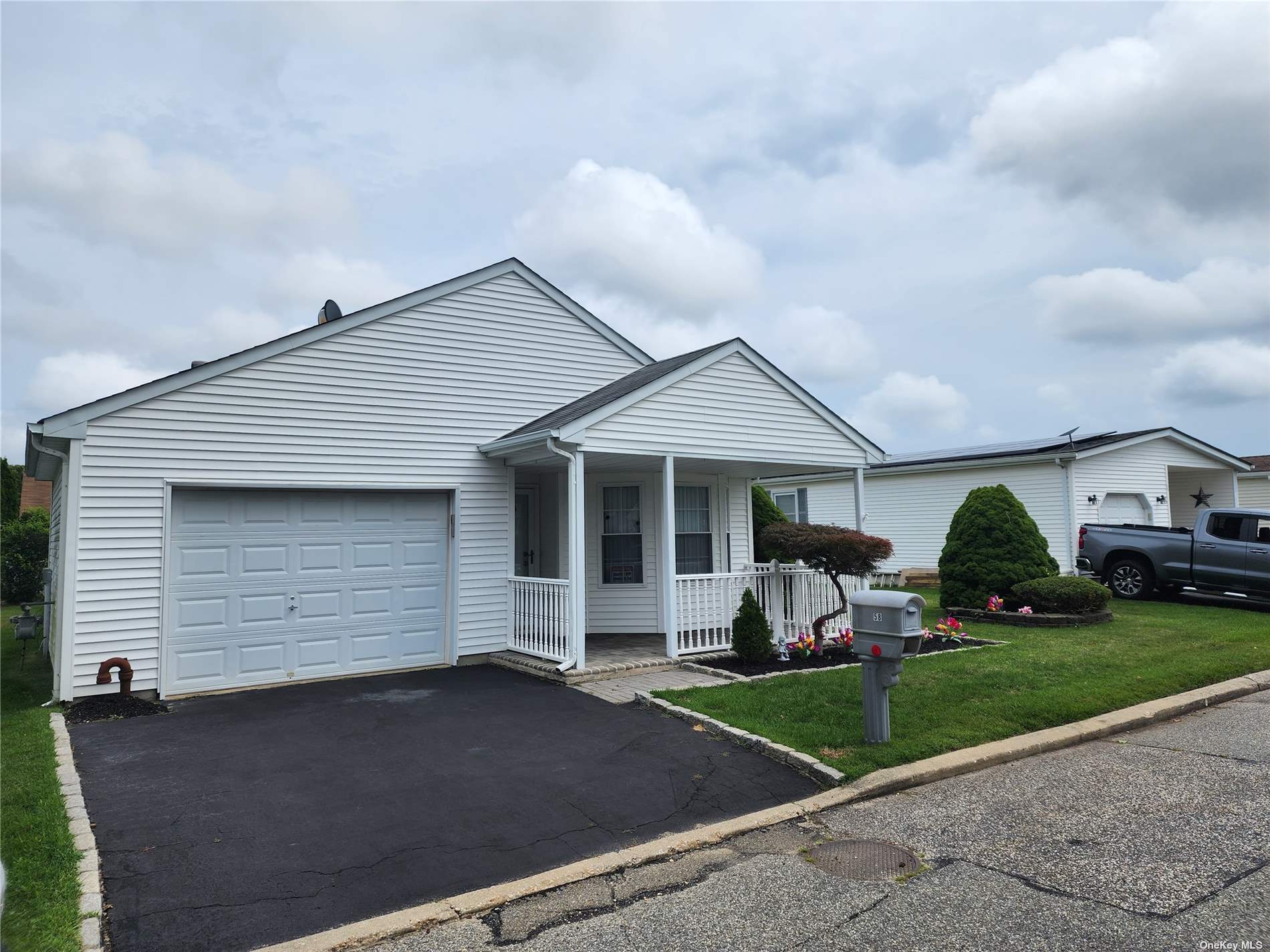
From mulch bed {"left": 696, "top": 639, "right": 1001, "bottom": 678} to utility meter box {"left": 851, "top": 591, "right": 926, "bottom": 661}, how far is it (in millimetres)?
2920

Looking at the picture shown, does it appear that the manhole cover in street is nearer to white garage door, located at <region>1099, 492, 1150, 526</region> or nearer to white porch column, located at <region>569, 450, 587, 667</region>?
white porch column, located at <region>569, 450, 587, 667</region>

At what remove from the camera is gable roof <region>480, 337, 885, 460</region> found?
9094 mm

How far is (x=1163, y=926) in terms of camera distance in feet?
10.7

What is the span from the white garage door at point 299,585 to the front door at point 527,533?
1.45 metres

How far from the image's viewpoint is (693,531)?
39.4ft

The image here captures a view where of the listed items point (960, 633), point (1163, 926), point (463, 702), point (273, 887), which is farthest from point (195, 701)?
point (960, 633)

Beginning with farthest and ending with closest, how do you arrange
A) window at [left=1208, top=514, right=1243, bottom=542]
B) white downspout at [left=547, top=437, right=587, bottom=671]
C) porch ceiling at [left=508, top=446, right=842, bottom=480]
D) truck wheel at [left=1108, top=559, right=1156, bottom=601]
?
truck wheel at [left=1108, top=559, right=1156, bottom=601]
window at [left=1208, top=514, right=1243, bottom=542]
porch ceiling at [left=508, top=446, right=842, bottom=480]
white downspout at [left=547, top=437, right=587, bottom=671]

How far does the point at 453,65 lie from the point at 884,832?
10223mm

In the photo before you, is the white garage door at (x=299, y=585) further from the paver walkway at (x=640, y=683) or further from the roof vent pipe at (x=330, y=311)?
the roof vent pipe at (x=330, y=311)

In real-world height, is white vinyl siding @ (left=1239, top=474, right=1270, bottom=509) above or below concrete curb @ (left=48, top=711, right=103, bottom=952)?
above

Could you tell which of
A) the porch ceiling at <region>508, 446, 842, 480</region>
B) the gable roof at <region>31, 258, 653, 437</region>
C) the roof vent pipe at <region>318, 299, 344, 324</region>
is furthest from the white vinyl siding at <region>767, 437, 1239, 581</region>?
the roof vent pipe at <region>318, 299, 344, 324</region>

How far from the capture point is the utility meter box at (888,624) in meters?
5.66

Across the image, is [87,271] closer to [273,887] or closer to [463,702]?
[463,702]

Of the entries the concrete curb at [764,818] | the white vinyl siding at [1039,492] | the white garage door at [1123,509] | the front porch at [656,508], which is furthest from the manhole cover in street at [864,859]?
the white garage door at [1123,509]
